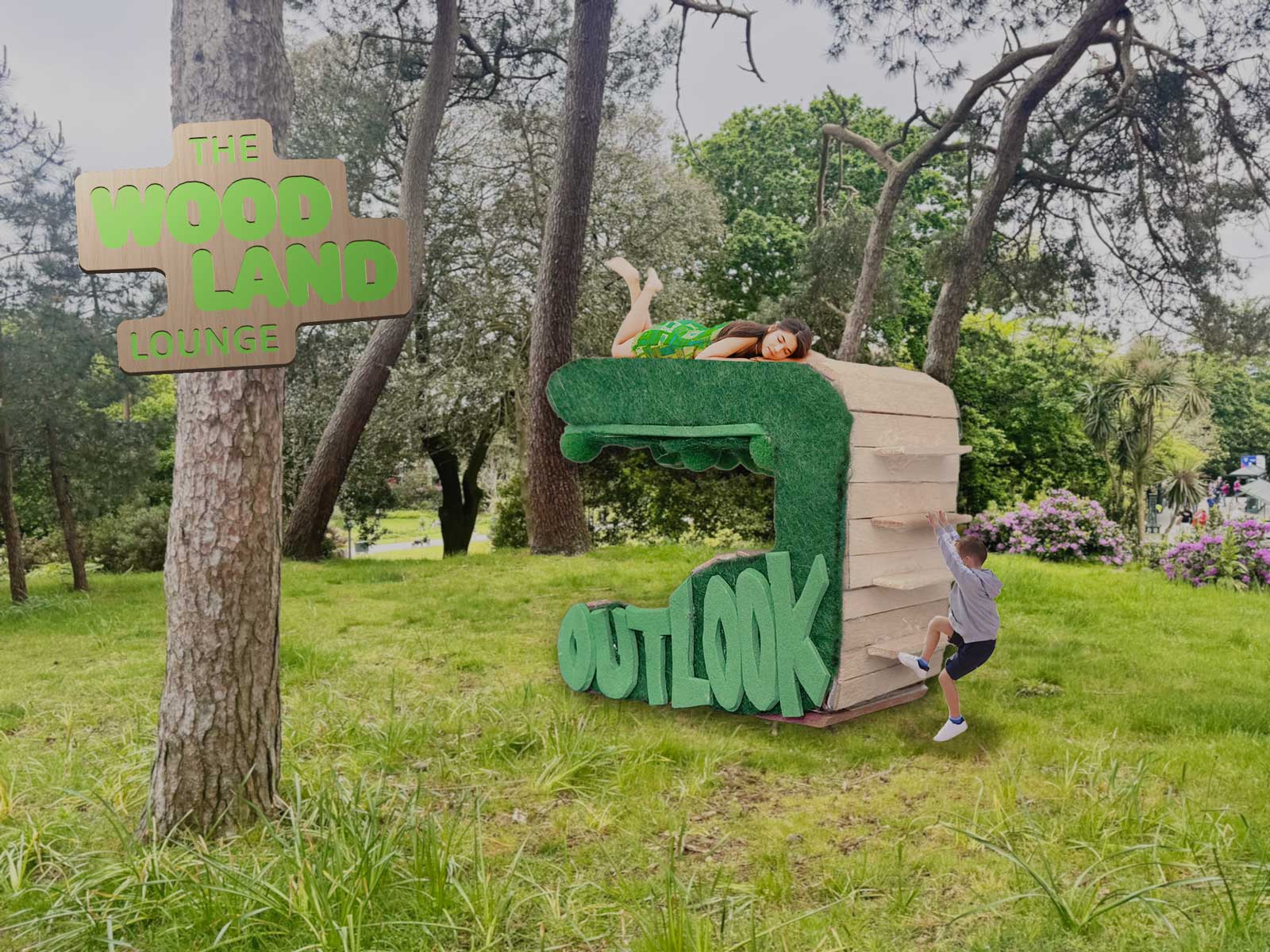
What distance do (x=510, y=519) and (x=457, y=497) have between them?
2.71 meters

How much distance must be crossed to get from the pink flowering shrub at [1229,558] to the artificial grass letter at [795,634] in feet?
18.0

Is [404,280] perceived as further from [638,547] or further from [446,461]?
[446,461]

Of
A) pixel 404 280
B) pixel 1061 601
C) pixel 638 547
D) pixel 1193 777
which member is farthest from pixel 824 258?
pixel 404 280

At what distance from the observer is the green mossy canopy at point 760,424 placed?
13.8 ft

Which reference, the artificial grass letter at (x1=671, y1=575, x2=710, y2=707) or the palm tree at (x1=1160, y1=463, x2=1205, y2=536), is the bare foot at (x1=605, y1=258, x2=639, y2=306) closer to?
the artificial grass letter at (x1=671, y1=575, x2=710, y2=707)

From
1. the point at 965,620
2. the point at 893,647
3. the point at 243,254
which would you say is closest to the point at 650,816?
the point at 965,620

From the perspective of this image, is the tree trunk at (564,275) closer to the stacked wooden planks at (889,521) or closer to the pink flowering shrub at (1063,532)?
the stacked wooden planks at (889,521)

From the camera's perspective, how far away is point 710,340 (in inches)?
185

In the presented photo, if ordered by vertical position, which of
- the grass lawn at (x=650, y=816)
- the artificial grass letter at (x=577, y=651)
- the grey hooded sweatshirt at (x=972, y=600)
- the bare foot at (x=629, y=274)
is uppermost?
the bare foot at (x=629, y=274)

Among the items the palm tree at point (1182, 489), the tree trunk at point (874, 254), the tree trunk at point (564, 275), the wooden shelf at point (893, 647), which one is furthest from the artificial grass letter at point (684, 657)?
the palm tree at point (1182, 489)

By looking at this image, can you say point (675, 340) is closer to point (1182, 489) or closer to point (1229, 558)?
point (1229, 558)

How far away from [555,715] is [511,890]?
1.68m

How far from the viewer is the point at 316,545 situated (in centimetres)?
1030

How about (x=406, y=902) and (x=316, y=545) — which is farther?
(x=316, y=545)
